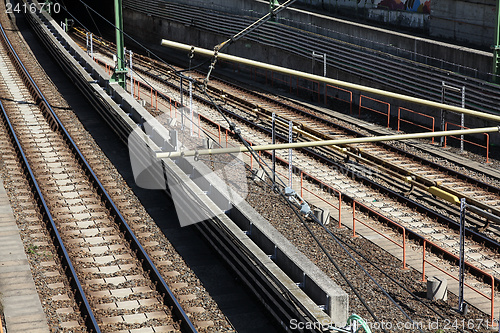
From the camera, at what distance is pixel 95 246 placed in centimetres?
1858

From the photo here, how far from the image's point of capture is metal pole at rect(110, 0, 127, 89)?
93.2 feet

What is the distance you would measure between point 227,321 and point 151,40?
42.2 metres

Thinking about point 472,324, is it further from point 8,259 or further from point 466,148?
point 466,148

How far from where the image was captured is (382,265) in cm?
1775

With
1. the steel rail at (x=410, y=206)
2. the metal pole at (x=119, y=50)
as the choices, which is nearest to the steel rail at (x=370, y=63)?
the steel rail at (x=410, y=206)

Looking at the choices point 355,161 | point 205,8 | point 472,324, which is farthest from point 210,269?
point 205,8

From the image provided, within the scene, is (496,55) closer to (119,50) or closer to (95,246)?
(119,50)

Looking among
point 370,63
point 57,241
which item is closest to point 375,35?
point 370,63

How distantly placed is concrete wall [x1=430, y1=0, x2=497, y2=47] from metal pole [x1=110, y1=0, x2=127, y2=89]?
1357 centimetres

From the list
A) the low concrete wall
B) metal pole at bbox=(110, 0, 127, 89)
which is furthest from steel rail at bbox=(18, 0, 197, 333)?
the low concrete wall

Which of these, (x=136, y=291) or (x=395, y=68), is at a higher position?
(x=395, y=68)

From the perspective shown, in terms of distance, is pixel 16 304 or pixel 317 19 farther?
pixel 317 19

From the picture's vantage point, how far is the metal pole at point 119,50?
28.4 m

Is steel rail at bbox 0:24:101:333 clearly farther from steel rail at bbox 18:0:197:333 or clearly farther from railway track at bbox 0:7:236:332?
steel rail at bbox 18:0:197:333
